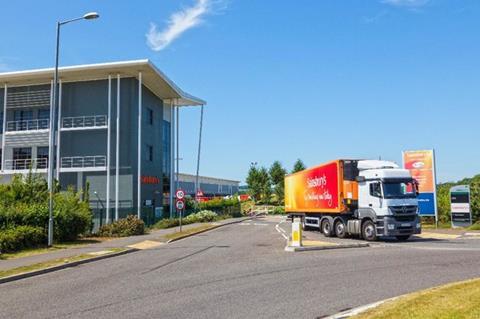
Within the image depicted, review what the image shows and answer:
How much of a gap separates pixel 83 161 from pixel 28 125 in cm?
643

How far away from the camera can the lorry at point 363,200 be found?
68.9 feet

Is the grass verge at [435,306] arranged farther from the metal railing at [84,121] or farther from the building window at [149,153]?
the building window at [149,153]

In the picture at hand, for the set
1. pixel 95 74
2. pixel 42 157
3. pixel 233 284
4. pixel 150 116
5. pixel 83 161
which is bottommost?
pixel 233 284

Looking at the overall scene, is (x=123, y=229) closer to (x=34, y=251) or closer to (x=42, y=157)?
(x=34, y=251)

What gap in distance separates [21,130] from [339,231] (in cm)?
2855

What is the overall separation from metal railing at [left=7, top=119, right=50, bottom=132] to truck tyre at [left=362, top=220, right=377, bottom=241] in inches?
1093

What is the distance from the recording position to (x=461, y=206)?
27984 mm

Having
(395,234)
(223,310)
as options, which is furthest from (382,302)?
(395,234)

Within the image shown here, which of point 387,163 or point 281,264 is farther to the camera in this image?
point 387,163

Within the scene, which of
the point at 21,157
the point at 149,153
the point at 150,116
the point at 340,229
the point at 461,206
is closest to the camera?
the point at 340,229

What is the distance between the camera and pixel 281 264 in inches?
532

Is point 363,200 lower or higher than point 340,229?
higher

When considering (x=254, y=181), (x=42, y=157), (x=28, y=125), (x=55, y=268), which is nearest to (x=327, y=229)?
(x=55, y=268)

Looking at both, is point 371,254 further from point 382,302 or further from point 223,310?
point 223,310
